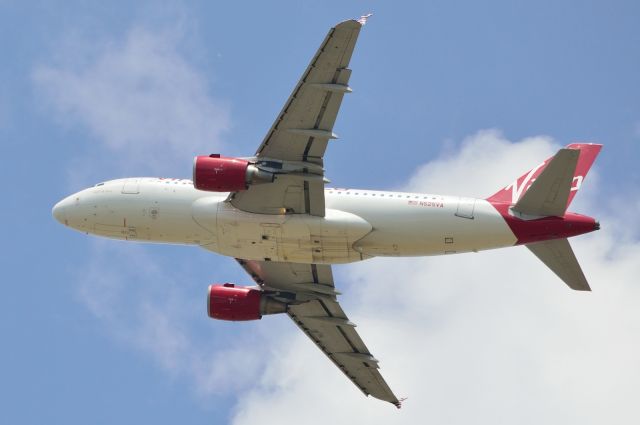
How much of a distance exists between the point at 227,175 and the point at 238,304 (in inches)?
422

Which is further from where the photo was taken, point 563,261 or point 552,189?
point 563,261

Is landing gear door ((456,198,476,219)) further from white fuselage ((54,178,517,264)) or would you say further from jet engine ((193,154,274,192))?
jet engine ((193,154,274,192))

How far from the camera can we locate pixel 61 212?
64.0 m

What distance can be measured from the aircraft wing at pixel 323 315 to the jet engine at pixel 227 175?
27.4 ft

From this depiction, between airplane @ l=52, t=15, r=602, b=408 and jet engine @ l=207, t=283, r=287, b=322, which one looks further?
jet engine @ l=207, t=283, r=287, b=322

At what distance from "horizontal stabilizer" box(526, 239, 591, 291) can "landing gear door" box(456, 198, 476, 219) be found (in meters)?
3.49

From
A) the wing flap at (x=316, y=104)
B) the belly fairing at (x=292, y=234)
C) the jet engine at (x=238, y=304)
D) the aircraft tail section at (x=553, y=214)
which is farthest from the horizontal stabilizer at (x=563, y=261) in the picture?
the jet engine at (x=238, y=304)

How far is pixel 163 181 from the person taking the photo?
6212 centimetres

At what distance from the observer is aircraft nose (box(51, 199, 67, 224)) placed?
63.9 metres

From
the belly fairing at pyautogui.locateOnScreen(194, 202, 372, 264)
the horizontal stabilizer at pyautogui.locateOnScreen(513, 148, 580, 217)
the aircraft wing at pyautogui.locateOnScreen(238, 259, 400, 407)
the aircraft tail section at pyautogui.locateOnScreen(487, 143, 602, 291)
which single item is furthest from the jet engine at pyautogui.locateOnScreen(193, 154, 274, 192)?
the horizontal stabilizer at pyautogui.locateOnScreen(513, 148, 580, 217)

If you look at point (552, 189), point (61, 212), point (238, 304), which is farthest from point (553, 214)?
point (61, 212)

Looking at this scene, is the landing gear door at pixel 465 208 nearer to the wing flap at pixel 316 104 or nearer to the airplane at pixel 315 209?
the airplane at pixel 315 209

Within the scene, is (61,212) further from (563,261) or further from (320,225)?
(563,261)

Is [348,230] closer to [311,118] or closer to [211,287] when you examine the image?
[311,118]
